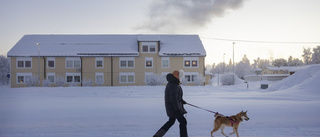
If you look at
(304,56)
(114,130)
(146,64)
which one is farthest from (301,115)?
(304,56)

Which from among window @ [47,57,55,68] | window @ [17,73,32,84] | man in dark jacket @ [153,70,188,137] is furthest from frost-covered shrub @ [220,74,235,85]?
man in dark jacket @ [153,70,188,137]

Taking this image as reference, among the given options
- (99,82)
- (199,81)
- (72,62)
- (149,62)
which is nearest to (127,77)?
(149,62)

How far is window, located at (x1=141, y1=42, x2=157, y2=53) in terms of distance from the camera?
3694cm

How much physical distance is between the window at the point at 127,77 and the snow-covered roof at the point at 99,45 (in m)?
3.21

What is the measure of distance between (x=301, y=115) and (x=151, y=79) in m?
22.7

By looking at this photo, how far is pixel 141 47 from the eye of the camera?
36.9 meters

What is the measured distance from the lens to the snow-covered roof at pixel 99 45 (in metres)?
36.1

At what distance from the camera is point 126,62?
1448 inches

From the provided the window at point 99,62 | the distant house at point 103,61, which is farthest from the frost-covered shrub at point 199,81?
the window at point 99,62

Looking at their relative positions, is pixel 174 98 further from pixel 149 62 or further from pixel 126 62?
pixel 126 62

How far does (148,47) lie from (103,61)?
750 centimetres

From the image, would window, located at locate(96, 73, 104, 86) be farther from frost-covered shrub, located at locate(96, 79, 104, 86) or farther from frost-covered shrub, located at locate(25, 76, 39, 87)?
frost-covered shrub, located at locate(25, 76, 39, 87)

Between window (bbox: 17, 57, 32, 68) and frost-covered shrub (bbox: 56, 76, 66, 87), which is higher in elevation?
window (bbox: 17, 57, 32, 68)

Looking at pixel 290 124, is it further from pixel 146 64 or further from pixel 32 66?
pixel 32 66
